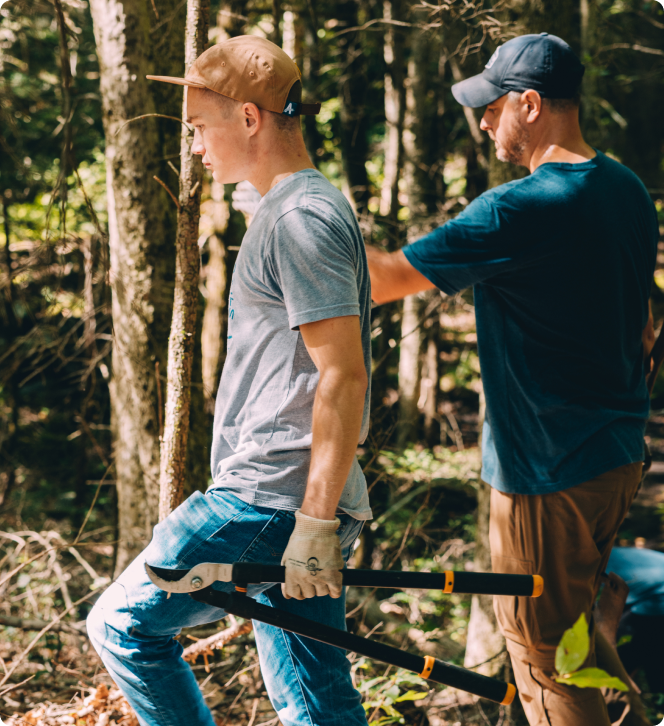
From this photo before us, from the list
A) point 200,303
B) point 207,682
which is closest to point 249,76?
point 200,303

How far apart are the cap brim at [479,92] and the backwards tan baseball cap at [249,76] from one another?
2.82 ft

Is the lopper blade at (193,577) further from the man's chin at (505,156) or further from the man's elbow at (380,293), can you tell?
the man's chin at (505,156)

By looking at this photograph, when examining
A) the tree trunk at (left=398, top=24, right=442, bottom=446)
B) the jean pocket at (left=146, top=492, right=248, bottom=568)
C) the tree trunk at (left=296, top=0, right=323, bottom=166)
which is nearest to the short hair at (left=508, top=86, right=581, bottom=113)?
the jean pocket at (left=146, top=492, right=248, bottom=568)

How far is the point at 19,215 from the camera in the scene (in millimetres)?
8086

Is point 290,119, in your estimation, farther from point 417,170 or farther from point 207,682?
point 417,170

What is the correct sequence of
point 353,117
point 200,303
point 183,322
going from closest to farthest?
point 183,322 → point 200,303 → point 353,117

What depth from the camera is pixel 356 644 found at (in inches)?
66.3

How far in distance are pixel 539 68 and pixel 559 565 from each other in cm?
167

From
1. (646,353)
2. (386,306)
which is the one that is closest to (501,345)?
(646,353)

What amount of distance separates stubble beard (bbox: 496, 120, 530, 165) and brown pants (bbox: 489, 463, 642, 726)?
44.8 inches

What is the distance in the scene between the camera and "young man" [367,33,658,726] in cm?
214

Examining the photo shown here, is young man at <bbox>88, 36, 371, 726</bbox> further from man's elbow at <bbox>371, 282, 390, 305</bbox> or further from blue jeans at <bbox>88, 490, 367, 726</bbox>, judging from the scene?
man's elbow at <bbox>371, 282, 390, 305</bbox>

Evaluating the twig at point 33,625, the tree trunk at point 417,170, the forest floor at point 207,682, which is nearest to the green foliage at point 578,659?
the forest floor at point 207,682

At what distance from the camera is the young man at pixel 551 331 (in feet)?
7.02
